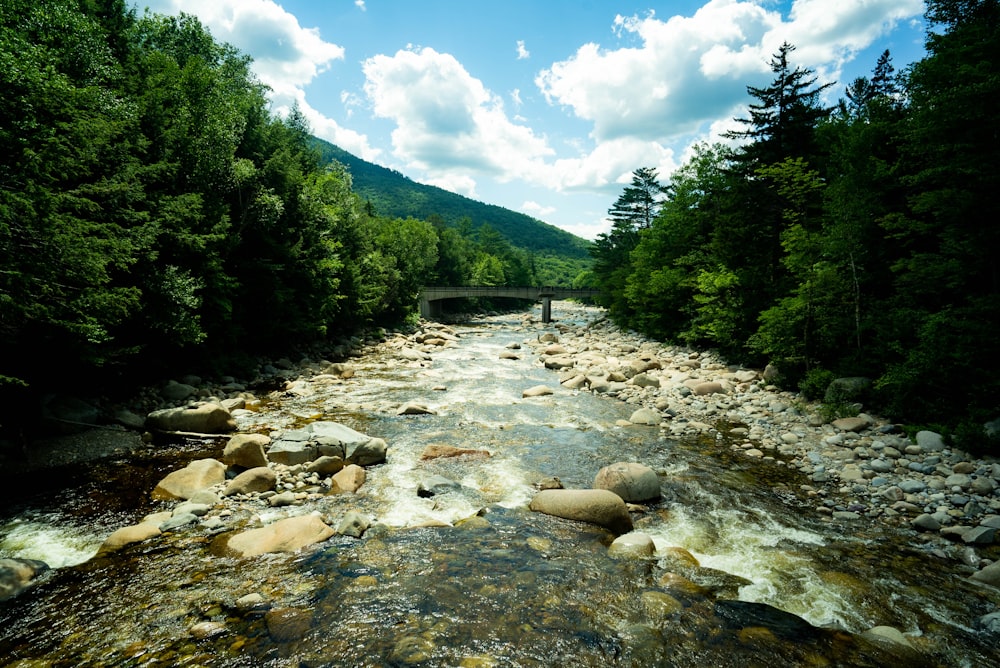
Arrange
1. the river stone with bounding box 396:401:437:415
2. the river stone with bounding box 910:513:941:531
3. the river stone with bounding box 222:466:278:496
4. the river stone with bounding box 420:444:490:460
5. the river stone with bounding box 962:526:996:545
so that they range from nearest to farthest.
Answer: the river stone with bounding box 962:526:996:545 < the river stone with bounding box 910:513:941:531 < the river stone with bounding box 222:466:278:496 < the river stone with bounding box 420:444:490:460 < the river stone with bounding box 396:401:437:415

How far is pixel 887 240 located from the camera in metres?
14.0

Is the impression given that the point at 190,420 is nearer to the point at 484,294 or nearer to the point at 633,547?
the point at 633,547

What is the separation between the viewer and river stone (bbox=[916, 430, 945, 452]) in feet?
33.3

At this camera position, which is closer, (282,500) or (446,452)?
(282,500)

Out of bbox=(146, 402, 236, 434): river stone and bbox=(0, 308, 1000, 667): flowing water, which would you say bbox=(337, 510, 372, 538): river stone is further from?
bbox=(146, 402, 236, 434): river stone

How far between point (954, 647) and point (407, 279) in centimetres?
4125

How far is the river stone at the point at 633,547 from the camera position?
6797 mm

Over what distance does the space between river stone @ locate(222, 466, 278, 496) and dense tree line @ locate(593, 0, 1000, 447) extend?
14.8 meters

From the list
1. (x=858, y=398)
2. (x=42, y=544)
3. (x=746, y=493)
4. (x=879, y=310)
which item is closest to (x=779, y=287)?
(x=879, y=310)

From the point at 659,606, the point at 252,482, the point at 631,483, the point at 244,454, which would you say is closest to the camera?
the point at 659,606

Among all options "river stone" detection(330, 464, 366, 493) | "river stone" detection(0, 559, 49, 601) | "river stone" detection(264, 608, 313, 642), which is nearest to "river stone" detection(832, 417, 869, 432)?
"river stone" detection(330, 464, 366, 493)

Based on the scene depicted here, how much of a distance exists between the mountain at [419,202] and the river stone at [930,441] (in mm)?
139113

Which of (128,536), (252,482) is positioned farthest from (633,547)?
(128,536)

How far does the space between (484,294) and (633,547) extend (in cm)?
5275
